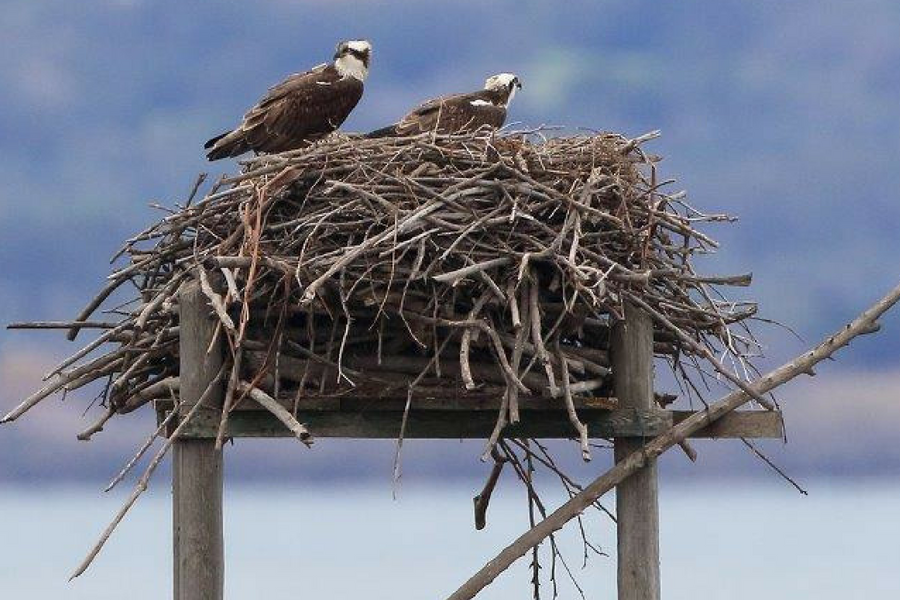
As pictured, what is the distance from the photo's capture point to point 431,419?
6707mm

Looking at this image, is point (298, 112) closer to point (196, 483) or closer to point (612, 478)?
point (196, 483)

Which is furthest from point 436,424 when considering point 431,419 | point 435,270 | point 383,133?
point 383,133

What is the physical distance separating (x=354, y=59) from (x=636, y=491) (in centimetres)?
276

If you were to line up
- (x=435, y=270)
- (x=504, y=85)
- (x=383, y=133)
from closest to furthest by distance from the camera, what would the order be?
1. (x=435, y=270)
2. (x=383, y=133)
3. (x=504, y=85)

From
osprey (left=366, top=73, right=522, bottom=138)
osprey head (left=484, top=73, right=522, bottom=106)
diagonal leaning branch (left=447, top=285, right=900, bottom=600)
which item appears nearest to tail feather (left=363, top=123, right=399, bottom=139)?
osprey (left=366, top=73, right=522, bottom=138)

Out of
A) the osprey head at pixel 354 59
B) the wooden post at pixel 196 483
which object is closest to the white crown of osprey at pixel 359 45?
the osprey head at pixel 354 59

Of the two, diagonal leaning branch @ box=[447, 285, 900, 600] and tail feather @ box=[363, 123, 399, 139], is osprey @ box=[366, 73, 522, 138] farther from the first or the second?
diagonal leaning branch @ box=[447, 285, 900, 600]

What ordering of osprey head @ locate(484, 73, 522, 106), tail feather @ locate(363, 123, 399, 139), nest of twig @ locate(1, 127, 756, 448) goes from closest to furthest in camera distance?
nest of twig @ locate(1, 127, 756, 448), tail feather @ locate(363, 123, 399, 139), osprey head @ locate(484, 73, 522, 106)

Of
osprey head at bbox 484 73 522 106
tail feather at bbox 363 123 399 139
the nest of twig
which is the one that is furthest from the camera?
osprey head at bbox 484 73 522 106

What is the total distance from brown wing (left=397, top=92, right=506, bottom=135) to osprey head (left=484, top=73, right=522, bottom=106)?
0.67 ft

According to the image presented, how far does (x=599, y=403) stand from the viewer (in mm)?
6668

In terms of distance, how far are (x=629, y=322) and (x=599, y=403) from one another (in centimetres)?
39

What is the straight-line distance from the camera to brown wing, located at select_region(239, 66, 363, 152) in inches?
306

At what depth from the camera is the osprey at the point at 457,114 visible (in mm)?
7594
